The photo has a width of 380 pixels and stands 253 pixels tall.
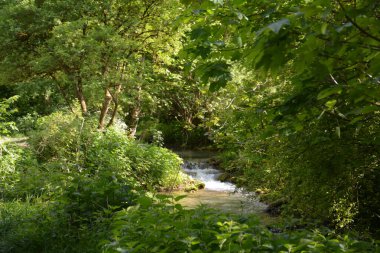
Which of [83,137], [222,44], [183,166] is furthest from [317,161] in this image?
[183,166]

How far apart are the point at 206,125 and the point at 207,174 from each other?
1020cm

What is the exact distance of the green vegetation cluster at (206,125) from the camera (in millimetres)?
2213

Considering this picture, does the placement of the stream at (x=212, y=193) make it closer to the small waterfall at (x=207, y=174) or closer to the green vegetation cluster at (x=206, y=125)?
the small waterfall at (x=207, y=174)

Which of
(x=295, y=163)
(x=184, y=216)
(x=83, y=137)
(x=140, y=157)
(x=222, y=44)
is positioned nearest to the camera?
(x=222, y=44)

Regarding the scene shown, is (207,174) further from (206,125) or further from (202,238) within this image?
(202,238)

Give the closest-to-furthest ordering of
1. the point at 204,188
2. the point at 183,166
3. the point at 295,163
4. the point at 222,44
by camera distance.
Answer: the point at 222,44 < the point at 295,163 < the point at 204,188 < the point at 183,166

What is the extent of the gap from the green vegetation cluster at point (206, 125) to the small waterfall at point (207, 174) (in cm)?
119

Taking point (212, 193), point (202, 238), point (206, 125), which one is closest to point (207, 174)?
point (212, 193)

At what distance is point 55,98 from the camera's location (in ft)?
77.8

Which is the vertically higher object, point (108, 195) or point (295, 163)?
point (295, 163)

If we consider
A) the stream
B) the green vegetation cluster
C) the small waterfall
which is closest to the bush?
the green vegetation cluster

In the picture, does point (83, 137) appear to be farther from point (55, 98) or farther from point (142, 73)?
point (55, 98)

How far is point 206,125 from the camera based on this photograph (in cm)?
646

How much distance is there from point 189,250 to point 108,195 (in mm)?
2579
